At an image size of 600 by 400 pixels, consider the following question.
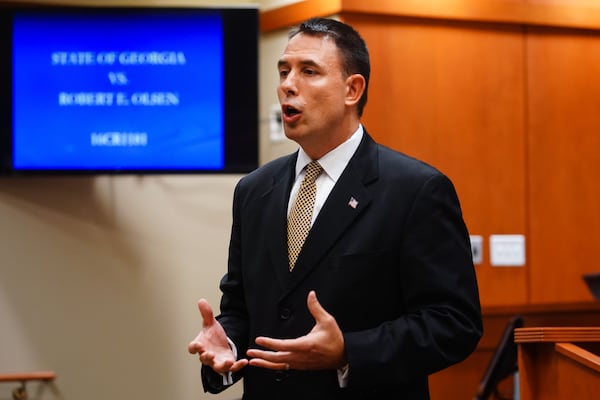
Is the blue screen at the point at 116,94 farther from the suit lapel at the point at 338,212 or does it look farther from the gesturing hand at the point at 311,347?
the gesturing hand at the point at 311,347

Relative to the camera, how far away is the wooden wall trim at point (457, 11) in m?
4.81

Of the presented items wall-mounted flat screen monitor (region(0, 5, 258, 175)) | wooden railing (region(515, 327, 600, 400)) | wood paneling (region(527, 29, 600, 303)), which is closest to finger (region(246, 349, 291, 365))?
wooden railing (region(515, 327, 600, 400))

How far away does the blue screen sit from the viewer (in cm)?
473

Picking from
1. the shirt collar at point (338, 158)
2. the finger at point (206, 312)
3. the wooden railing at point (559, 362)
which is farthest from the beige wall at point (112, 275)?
the finger at point (206, 312)

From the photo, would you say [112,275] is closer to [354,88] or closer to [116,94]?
[116,94]

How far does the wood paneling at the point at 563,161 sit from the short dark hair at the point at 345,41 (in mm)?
2908

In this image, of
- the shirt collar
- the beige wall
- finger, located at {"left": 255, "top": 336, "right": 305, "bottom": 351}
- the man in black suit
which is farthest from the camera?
the beige wall

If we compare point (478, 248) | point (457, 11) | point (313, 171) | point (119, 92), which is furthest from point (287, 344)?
point (457, 11)

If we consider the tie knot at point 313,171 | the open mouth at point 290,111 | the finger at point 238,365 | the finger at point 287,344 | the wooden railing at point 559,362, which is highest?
the open mouth at point 290,111

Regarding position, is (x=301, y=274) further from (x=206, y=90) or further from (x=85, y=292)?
(x=85, y=292)

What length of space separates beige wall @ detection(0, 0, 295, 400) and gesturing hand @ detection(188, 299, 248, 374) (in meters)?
2.83

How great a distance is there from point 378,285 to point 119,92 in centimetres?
278

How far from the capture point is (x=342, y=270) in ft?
7.47

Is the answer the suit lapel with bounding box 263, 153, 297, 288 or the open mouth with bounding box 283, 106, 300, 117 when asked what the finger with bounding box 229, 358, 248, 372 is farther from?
the open mouth with bounding box 283, 106, 300, 117
